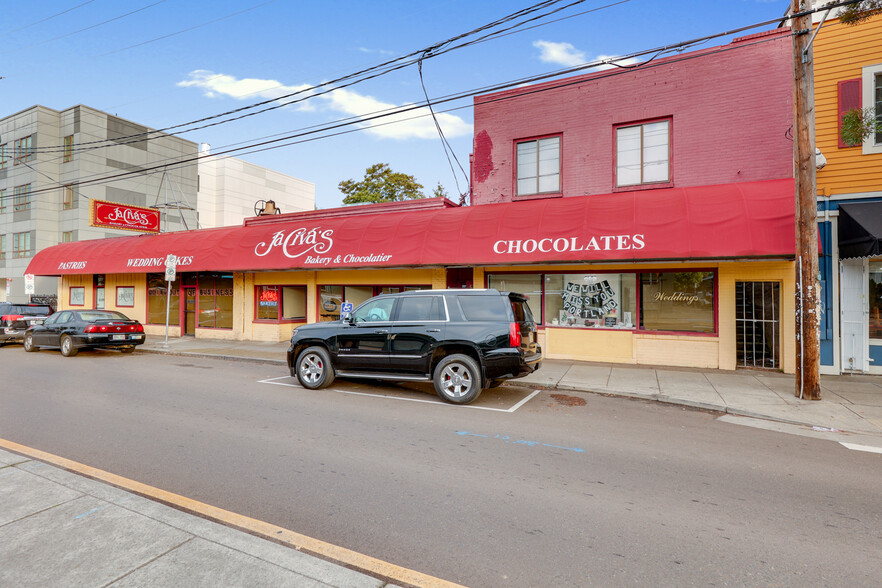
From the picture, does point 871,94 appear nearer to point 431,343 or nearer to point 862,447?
point 862,447

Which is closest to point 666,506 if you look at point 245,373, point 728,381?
point 728,381

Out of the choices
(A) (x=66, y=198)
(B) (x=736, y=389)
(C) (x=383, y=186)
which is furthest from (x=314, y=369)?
(A) (x=66, y=198)

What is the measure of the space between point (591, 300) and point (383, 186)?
29876 millimetres

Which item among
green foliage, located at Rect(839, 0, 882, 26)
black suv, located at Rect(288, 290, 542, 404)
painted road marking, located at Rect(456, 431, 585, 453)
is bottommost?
painted road marking, located at Rect(456, 431, 585, 453)

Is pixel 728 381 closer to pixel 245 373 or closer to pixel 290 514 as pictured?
pixel 290 514

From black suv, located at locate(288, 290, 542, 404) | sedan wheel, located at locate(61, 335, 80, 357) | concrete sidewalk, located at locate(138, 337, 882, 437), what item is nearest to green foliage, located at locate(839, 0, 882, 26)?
concrete sidewalk, located at locate(138, 337, 882, 437)

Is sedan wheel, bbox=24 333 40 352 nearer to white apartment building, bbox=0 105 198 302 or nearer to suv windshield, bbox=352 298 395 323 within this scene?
suv windshield, bbox=352 298 395 323

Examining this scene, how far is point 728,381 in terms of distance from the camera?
9609 mm

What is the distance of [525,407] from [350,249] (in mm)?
8139

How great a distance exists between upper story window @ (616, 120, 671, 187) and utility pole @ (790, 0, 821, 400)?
399 centimetres

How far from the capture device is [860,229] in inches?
376

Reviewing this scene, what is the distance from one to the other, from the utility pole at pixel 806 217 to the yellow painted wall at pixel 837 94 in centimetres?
343

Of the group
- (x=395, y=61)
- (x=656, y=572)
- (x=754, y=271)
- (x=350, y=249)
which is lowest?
(x=656, y=572)

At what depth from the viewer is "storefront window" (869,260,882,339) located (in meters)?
10.4
